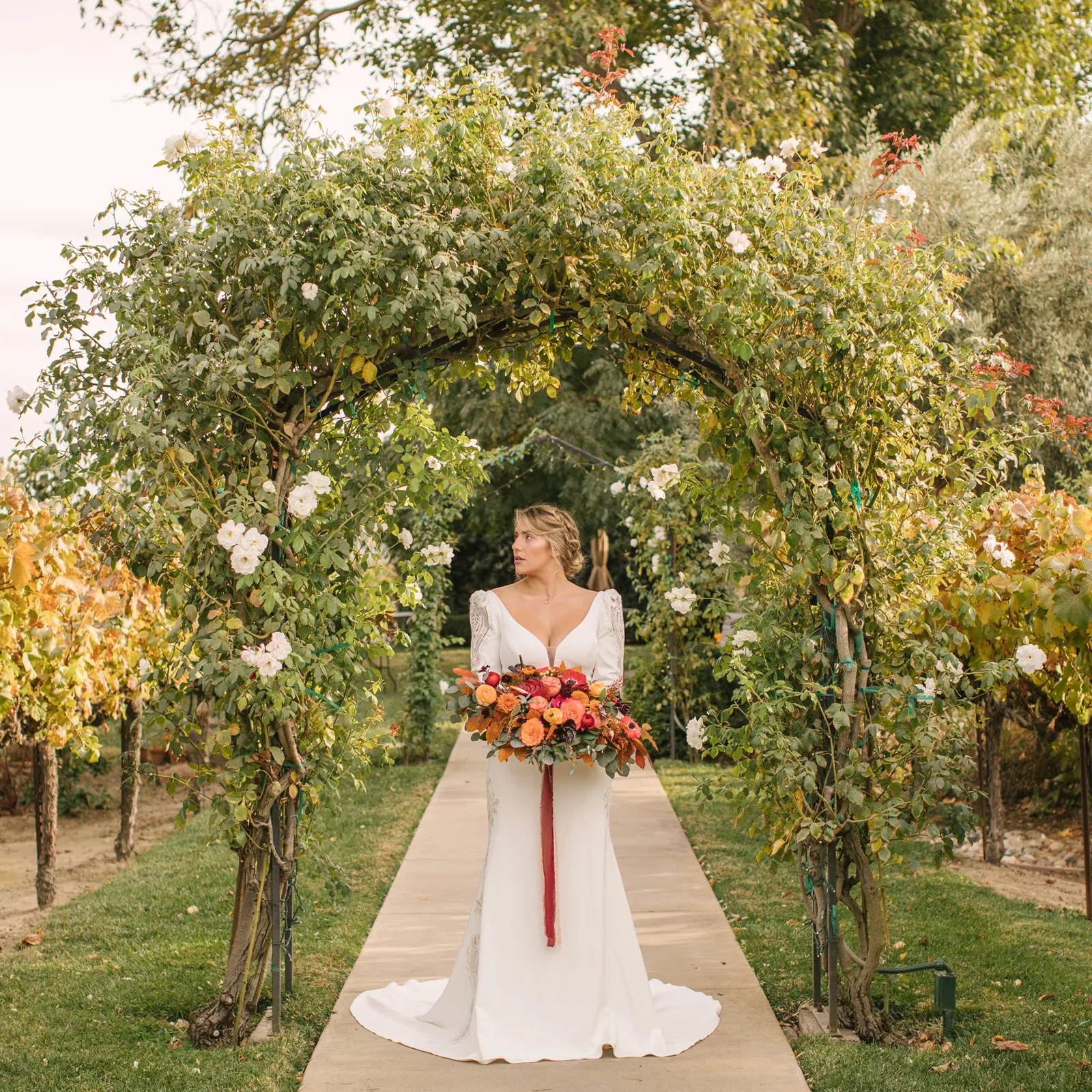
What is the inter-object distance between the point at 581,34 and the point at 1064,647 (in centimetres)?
1081

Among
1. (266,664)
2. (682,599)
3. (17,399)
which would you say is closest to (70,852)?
(682,599)

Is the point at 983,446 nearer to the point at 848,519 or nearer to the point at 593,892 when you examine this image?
the point at 848,519

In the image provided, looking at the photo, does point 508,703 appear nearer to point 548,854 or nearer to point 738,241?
point 548,854

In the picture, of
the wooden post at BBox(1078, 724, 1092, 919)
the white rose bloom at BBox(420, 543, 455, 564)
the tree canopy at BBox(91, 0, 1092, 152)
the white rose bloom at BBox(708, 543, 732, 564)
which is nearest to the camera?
the white rose bloom at BBox(708, 543, 732, 564)

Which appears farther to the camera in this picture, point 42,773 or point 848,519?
point 42,773

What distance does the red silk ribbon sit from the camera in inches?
162

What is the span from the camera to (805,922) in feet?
18.5

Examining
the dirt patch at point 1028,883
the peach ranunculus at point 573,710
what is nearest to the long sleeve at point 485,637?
the peach ranunculus at point 573,710

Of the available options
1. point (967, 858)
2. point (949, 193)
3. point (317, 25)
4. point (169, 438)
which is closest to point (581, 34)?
point (317, 25)

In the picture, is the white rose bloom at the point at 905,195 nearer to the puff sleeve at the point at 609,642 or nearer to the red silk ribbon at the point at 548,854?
the puff sleeve at the point at 609,642

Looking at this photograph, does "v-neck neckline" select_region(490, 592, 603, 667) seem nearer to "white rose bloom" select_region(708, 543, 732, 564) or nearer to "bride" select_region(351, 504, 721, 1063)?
"bride" select_region(351, 504, 721, 1063)

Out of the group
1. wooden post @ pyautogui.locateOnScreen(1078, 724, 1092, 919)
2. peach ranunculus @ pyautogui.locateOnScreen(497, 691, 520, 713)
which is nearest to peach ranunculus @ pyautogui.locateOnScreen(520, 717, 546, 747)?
peach ranunculus @ pyautogui.locateOnScreen(497, 691, 520, 713)

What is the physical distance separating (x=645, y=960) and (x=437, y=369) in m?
2.78

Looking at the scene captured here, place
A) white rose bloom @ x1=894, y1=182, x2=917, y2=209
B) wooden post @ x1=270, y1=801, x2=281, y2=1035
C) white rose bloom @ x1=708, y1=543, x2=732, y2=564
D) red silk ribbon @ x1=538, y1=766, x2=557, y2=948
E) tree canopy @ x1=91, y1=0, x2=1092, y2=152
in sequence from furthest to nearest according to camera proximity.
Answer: tree canopy @ x1=91, y1=0, x2=1092, y2=152 → white rose bloom @ x1=708, y1=543, x2=732, y2=564 → wooden post @ x1=270, y1=801, x2=281, y2=1035 → red silk ribbon @ x1=538, y1=766, x2=557, y2=948 → white rose bloom @ x1=894, y1=182, x2=917, y2=209
